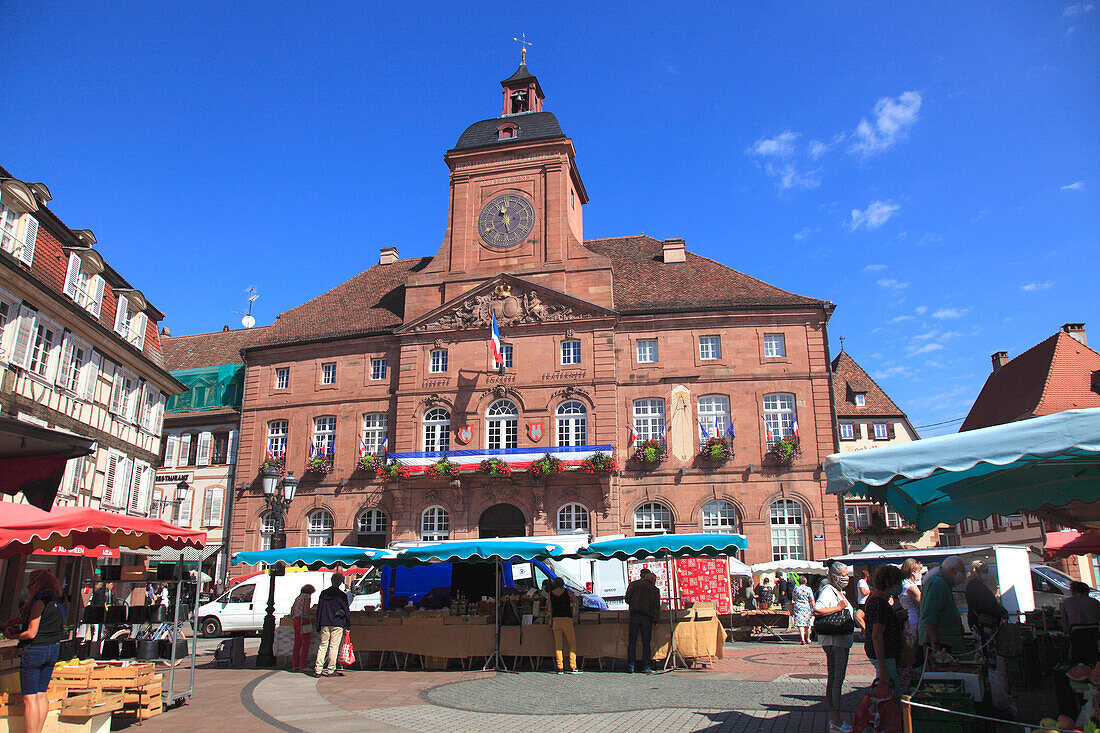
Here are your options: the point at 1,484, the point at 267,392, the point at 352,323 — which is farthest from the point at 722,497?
the point at 1,484

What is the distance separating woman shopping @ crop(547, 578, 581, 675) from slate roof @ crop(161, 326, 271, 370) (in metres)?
29.9

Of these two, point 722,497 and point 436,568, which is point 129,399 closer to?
point 436,568

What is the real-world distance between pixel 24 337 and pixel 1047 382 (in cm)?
4018

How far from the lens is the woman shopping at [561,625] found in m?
14.5

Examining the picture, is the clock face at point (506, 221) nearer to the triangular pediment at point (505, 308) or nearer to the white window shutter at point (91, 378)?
the triangular pediment at point (505, 308)

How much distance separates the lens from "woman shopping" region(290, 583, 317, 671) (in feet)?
50.3

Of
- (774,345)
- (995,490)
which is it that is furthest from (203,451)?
(995,490)

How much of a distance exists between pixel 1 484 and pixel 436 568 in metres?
13.5

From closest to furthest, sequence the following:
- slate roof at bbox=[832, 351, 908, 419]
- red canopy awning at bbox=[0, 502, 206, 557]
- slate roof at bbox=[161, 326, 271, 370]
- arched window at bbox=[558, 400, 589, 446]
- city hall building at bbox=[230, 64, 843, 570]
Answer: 1. red canopy awning at bbox=[0, 502, 206, 557]
2. city hall building at bbox=[230, 64, 843, 570]
3. arched window at bbox=[558, 400, 589, 446]
4. slate roof at bbox=[161, 326, 271, 370]
5. slate roof at bbox=[832, 351, 908, 419]

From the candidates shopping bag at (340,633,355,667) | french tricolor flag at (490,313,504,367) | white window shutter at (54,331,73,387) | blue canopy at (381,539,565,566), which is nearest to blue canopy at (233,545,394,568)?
blue canopy at (381,539,565,566)

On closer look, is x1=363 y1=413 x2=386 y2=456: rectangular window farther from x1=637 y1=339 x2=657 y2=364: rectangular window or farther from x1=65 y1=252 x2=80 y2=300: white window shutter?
x1=65 y1=252 x2=80 y2=300: white window shutter

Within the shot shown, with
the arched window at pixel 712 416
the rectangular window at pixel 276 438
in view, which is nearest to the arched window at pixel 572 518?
the arched window at pixel 712 416

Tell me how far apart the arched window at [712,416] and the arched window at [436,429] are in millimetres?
9821

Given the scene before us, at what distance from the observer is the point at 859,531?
44812 millimetres
